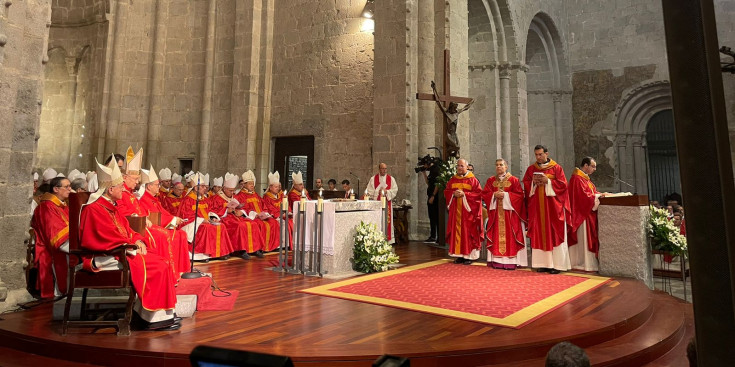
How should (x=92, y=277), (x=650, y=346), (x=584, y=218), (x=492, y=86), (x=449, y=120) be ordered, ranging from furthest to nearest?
(x=492, y=86)
(x=449, y=120)
(x=584, y=218)
(x=650, y=346)
(x=92, y=277)

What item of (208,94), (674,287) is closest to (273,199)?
(208,94)

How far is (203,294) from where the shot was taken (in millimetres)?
4414

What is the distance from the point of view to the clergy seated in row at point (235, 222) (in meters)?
7.73

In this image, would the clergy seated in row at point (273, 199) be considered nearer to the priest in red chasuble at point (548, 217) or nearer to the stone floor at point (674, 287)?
the priest in red chasuble at point (548, 217)

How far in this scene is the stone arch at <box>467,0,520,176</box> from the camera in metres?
14.2

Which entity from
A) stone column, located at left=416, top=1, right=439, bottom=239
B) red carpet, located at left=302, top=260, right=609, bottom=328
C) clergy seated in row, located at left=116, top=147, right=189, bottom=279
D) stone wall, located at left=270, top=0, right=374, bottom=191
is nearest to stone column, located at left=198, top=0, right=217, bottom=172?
stone wall, located at left=270, top=0, right=374, bottom=191

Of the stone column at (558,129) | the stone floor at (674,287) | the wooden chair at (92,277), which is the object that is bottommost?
the stone floor at (674,287)

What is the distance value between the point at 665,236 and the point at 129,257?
649 cm

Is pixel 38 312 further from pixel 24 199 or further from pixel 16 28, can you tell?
pixel 16 28

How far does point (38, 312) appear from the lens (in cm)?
420

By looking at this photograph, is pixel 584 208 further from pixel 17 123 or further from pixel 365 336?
pixel 17 123

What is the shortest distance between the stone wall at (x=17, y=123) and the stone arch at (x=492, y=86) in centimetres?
1192

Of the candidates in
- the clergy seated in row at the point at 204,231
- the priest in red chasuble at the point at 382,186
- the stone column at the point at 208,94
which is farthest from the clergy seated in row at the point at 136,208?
the stone column at the point at 208,94

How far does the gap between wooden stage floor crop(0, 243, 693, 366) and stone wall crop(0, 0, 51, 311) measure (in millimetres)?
539
